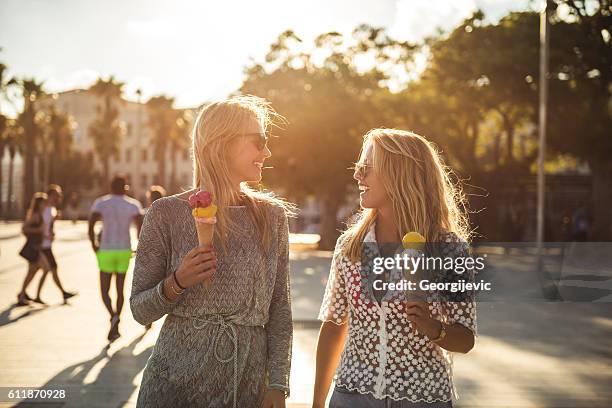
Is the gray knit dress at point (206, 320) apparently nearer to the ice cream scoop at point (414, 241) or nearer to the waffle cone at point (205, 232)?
the waffle cone at point (205, 232)

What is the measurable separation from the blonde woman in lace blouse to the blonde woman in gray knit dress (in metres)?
0.26

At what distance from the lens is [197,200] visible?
2662 millimetres

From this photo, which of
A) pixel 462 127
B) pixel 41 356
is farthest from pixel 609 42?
pixel 41 356

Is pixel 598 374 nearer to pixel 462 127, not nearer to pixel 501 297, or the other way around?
pixel 501 297

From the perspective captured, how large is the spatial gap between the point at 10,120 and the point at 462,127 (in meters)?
37.0

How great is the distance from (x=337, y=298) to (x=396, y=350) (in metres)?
0.35

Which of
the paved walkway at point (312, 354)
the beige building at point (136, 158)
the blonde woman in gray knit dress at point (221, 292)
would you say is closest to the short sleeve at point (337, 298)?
the blonde woman in gray knit dress at point (221, 292)

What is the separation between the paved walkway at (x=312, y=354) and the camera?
277 inches

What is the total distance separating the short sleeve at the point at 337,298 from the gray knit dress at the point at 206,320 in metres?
0.33

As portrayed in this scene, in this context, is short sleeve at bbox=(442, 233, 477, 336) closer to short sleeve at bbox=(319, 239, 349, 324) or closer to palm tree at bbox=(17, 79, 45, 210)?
short sleeve at bbox=(319, 239, 349, 324)

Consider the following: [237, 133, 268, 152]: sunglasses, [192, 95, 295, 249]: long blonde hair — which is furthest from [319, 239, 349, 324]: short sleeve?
[237, 133, 268, 152]: sunglasses

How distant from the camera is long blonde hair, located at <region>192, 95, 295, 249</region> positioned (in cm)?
296

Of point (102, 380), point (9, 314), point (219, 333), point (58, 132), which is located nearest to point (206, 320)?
point (219, 333)

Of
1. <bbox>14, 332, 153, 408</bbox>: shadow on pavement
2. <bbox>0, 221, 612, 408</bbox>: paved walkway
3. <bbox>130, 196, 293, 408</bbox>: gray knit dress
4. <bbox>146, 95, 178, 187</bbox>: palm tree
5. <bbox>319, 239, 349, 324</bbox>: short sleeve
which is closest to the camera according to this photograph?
<bbox>130, 196, 293, 408</bbox>: gray knit dress
